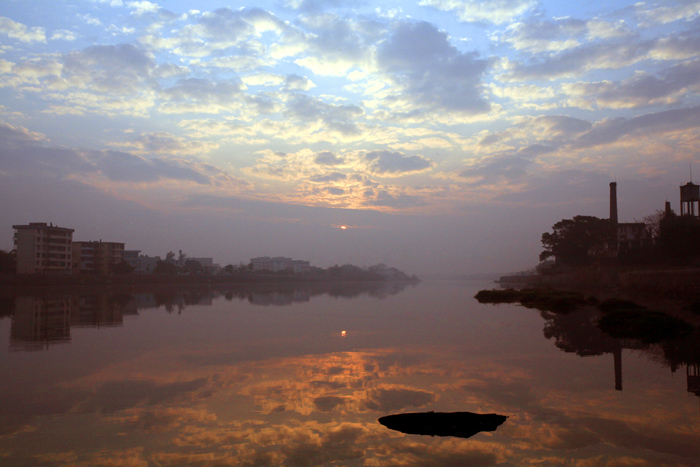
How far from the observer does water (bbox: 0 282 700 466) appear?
26.2 feet

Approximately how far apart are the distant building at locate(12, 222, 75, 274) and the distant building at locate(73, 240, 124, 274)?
15.9 metres

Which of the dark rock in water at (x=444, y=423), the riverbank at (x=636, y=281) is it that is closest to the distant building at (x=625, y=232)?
the riverbank at (x=636, y=281)

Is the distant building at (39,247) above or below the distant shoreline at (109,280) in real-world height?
above

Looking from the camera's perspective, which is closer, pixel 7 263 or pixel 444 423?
pixel 444 423

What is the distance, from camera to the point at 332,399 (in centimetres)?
1127

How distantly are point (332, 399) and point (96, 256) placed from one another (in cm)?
13120

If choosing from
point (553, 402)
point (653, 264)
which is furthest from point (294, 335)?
point (653, 264)

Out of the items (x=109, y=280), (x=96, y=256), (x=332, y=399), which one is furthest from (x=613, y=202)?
(x=96, y=256)

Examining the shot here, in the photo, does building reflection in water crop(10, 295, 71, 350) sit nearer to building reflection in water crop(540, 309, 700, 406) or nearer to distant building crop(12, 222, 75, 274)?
building reflection in water crop(540, 309, 700, 406)

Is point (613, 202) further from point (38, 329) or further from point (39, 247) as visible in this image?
point (39, 247)

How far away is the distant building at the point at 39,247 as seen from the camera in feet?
315

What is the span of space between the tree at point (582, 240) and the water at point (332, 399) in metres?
69.7

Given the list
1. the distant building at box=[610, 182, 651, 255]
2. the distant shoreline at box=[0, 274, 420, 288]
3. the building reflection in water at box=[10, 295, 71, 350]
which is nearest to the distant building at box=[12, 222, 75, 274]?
the distant shoreline at box=[0, 274, 420, 288]

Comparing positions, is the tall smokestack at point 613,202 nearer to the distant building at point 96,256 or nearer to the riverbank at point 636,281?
the riverbank at point 636,281
